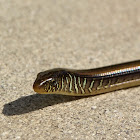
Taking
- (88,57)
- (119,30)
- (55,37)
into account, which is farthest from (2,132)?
(119,30)

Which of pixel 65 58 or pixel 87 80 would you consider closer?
pixel 87 80

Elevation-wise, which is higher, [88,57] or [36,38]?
[36,38]

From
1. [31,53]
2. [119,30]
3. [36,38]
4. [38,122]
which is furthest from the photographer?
[119,30]

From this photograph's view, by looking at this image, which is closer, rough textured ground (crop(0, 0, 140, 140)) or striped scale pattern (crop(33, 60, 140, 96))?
rough textured ground (crop(0, 0, 140, 140))

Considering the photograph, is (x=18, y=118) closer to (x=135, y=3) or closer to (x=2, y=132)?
(x=2, y=132)

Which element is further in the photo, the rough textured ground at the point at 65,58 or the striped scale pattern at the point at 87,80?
the striped scale pattern at the point at 87,80

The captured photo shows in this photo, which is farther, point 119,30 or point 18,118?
point 119,30

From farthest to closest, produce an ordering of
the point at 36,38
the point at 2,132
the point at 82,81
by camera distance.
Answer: the point at 36,38
the point at 82,81
the point at 2,132

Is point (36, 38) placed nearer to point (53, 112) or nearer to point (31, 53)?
point (31, 53)
